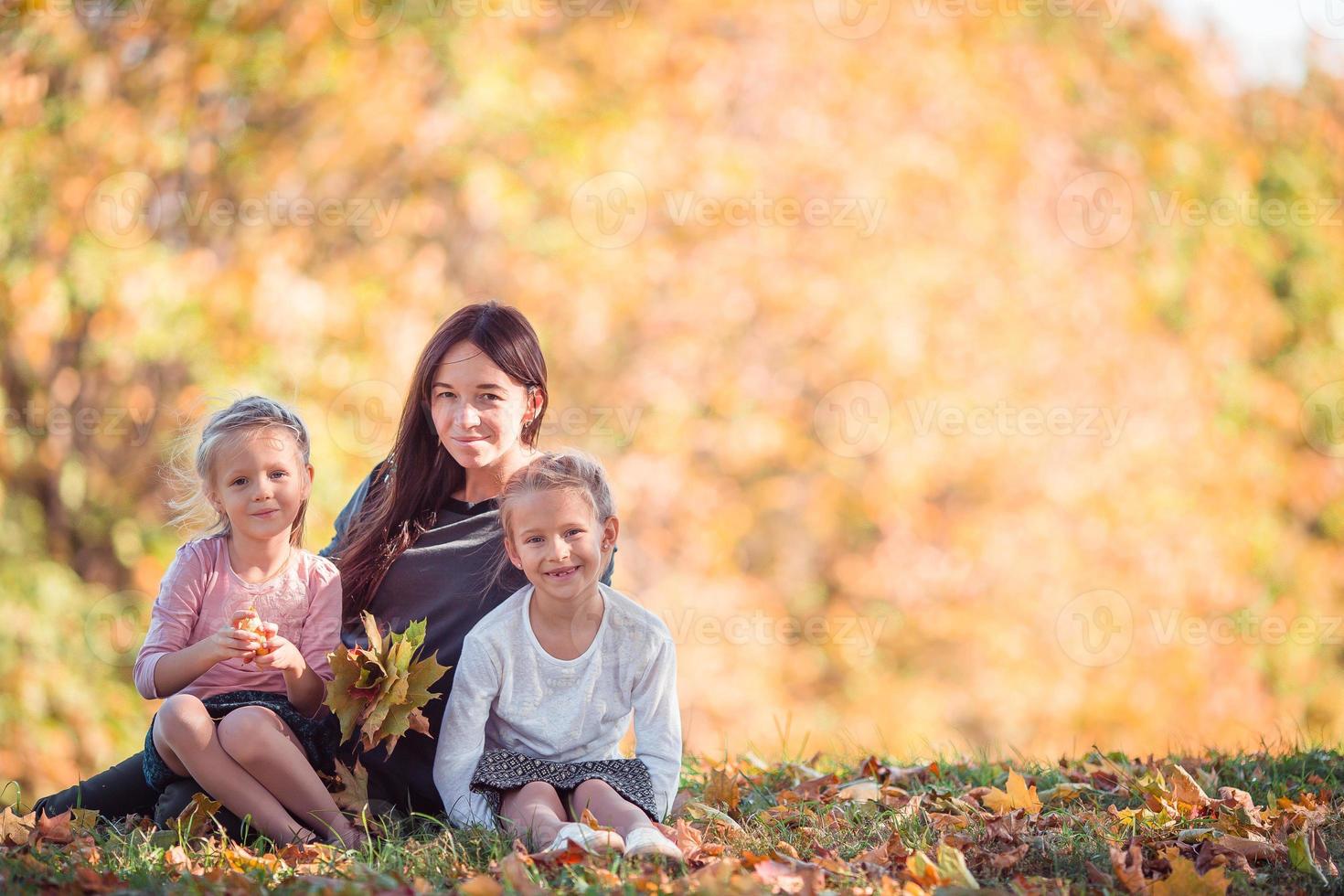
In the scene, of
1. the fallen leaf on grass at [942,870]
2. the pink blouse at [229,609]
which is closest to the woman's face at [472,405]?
the pink blouse at [229,609]

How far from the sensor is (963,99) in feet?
24.6

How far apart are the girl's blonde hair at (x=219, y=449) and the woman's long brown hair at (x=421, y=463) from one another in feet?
0.59

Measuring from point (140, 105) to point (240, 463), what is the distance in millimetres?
3480

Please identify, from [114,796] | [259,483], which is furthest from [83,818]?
[259,483]

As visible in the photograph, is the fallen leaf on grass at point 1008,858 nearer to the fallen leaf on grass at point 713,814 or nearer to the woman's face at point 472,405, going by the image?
the fallen leaf on grass at point 713,814

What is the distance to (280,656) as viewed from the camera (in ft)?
8.54

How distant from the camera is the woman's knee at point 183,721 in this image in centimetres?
258

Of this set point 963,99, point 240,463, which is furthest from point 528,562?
point 963,99

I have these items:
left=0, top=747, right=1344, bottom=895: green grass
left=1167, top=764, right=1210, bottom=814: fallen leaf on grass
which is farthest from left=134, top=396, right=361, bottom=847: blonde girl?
left=1167, top=764, right=1210, bottom=814: fallen leaf on grass

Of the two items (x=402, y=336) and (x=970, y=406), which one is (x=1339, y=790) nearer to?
(x=402, y=336)

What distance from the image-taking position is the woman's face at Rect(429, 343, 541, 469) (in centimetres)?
299

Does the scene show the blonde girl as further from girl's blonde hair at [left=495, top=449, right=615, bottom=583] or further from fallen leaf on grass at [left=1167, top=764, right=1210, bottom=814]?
fallen leaf on grass at [left=1167, top=764, right=1210, bottom=814]

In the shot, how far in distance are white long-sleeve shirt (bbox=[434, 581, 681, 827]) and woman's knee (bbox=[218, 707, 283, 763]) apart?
0.35 metres

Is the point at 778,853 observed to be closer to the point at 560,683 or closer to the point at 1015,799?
the point at 560,683
